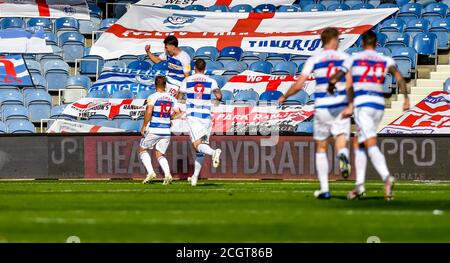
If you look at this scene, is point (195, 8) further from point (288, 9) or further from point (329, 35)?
point (329, 35)

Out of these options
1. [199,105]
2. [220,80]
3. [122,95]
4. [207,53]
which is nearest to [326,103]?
[199,105]

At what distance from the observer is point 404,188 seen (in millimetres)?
19266

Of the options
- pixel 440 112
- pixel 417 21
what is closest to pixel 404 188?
pixel 440 112

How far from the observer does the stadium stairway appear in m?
27.1

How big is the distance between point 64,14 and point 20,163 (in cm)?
952

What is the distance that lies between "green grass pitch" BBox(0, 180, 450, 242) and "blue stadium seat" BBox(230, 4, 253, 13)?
564 inches

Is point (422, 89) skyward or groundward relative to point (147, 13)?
groundward

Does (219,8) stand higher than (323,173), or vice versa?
(219,8)

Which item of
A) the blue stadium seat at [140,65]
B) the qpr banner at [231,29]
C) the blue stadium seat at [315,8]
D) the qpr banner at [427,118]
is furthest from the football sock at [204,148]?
the blue stadium seat at [315,8]

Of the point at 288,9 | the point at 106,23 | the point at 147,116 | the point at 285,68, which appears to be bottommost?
the point at 147,116

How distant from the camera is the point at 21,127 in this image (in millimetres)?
27406

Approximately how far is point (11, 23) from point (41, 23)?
2.81 ft

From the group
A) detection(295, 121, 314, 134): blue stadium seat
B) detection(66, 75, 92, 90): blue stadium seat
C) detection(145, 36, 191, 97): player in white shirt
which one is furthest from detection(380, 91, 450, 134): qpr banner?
detection(66, 75, 92, 90): blue stadium seat
